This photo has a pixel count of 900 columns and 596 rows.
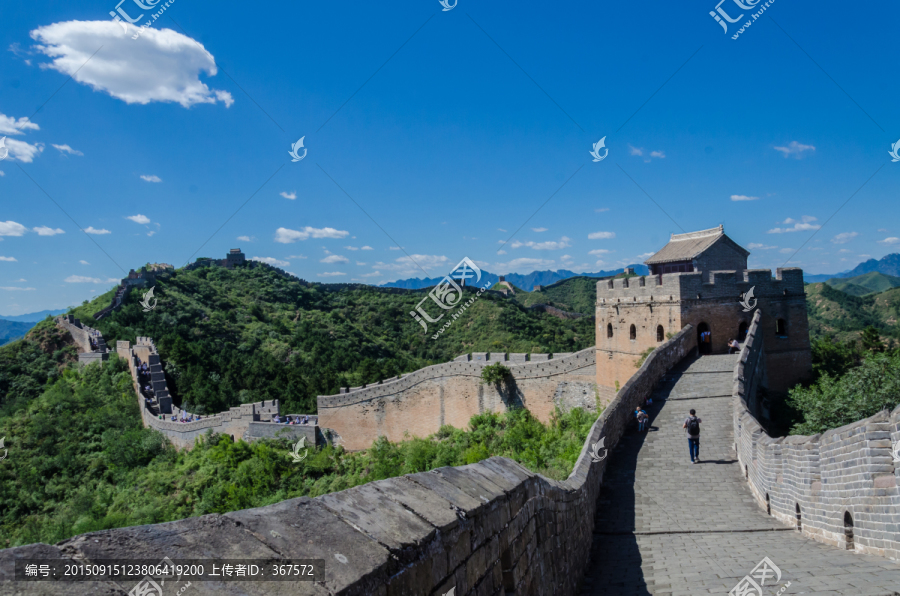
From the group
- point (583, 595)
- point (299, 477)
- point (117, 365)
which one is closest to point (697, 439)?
point (583, 595)

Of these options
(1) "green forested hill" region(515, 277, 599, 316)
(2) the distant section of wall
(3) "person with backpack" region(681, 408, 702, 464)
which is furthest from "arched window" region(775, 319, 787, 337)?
(1) "green forested hill" region(515, 277, 599, 316)

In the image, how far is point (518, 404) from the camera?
21219 mm

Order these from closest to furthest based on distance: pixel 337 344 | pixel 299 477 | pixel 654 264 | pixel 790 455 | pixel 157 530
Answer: pixel 157 530
pixel 790 455
pixel 654 264
pixel 299 477
pixel 337 344

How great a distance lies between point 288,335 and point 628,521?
139 ft

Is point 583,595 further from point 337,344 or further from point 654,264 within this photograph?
point 337,344

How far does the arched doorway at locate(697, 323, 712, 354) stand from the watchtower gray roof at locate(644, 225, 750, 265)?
3545 mm

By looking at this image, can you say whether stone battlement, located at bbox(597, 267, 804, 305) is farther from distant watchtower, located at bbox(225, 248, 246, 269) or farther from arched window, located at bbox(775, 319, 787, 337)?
distant watchtower, located at bbox(225, 248, 246, 269)

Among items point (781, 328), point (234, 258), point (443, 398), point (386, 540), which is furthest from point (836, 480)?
point (234, 258)

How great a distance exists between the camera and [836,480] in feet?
18.6

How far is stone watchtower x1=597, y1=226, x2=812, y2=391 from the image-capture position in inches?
620

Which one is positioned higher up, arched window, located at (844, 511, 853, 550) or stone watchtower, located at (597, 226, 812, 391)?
stone watchtower, located at (597, 226, 812, 391)

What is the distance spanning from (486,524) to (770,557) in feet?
14.0

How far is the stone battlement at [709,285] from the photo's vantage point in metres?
15.6

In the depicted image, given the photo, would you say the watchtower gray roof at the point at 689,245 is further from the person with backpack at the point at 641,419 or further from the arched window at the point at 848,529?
the arched window at the point at 848,529
